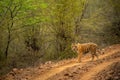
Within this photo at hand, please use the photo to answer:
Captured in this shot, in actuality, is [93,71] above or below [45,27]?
below

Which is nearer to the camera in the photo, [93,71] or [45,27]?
[93,71]

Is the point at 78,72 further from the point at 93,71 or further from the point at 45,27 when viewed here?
the point at 45,27

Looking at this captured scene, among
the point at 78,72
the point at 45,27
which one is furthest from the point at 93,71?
the point at 45,27

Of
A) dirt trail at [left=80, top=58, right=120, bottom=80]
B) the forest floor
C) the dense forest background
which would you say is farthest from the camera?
the dense forest background

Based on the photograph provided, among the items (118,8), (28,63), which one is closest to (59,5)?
(28,63)

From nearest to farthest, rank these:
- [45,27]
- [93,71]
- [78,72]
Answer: [93,71], [78,72], [45,27]

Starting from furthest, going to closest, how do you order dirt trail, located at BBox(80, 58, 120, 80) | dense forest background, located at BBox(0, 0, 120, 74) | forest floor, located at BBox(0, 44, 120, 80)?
dense forest background, located at BBox(0, 0, 120, 74) < dirt trail, located at BBox(80, 58, 120, 80) < forest floor, located at BBox(0, 44, 120, 80)

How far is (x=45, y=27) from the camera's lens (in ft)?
78.9

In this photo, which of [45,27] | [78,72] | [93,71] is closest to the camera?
[93,71]

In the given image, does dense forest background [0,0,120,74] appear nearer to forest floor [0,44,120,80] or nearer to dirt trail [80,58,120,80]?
forest floor [0,44,120,80]

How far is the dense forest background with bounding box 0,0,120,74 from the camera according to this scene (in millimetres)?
20892

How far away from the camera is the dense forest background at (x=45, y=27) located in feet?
68.5

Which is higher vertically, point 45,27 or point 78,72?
point 45,27

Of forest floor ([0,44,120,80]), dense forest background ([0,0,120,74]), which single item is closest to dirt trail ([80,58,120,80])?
forest floor ([0,44,120,80])
